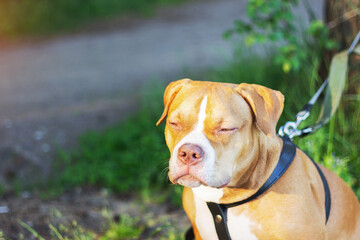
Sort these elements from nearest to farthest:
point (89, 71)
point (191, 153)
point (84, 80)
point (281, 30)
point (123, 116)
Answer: point (191, 153), point (281, 30), point (123, 116), point (84, 80), point (89, 71)

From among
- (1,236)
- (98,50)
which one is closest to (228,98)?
(1,236)

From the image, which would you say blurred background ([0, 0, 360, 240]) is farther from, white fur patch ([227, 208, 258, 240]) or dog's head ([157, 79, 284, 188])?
dog's head ([157, 79, 284, 188])

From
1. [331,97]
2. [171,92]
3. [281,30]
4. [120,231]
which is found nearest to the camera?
[171,92]

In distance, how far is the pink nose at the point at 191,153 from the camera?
6.95 ft

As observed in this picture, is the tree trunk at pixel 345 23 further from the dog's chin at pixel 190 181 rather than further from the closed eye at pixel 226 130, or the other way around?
the dog's chin at pixel 190 181

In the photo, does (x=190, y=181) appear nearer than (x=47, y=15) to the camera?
Yes

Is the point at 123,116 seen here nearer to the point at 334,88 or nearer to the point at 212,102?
the point at 334,88

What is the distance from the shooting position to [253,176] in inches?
93.8

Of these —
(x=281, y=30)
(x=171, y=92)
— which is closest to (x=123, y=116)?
(x=281, y=30)

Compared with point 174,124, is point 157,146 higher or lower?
lower

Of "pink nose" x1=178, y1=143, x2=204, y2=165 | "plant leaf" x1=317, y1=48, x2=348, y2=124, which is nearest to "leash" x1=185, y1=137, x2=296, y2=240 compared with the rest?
"pink nose" x1=178, y1=143, x2=204, y2=165

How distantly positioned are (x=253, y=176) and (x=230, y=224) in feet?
0.93

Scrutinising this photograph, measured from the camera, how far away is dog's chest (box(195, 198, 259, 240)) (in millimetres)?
2362

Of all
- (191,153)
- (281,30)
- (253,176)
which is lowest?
(253,176)
